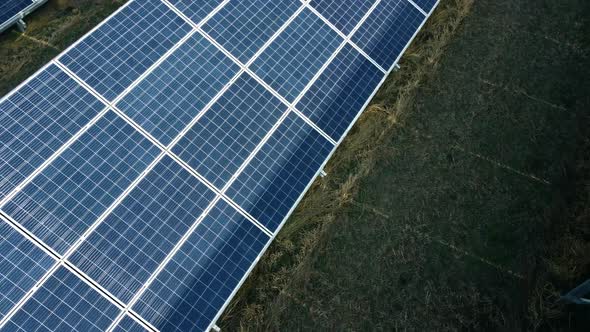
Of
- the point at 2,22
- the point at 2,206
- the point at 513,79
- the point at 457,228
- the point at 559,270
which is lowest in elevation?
Answer: the point at 2,22

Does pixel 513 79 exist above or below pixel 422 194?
above

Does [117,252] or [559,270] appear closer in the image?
[117,252]

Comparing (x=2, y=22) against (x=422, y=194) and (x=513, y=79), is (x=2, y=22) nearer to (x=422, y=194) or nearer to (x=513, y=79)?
(x=422, y=194)

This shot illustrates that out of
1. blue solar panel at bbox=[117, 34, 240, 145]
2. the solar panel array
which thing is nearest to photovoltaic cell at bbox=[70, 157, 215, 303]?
the solar panel array

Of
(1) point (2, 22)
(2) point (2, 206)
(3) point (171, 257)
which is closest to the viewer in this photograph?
(2) point (2, 206)

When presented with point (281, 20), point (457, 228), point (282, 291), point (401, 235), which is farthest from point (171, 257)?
point (457, 228)

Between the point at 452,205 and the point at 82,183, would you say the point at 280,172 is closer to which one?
the point at 82,183

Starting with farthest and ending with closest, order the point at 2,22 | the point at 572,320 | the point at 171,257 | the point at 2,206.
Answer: the point at 2,22, the point at 572,320, the point at 171,257, the point at 2,206

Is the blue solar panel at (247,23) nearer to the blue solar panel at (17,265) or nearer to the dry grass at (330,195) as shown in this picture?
the dry grass at (330,195)
